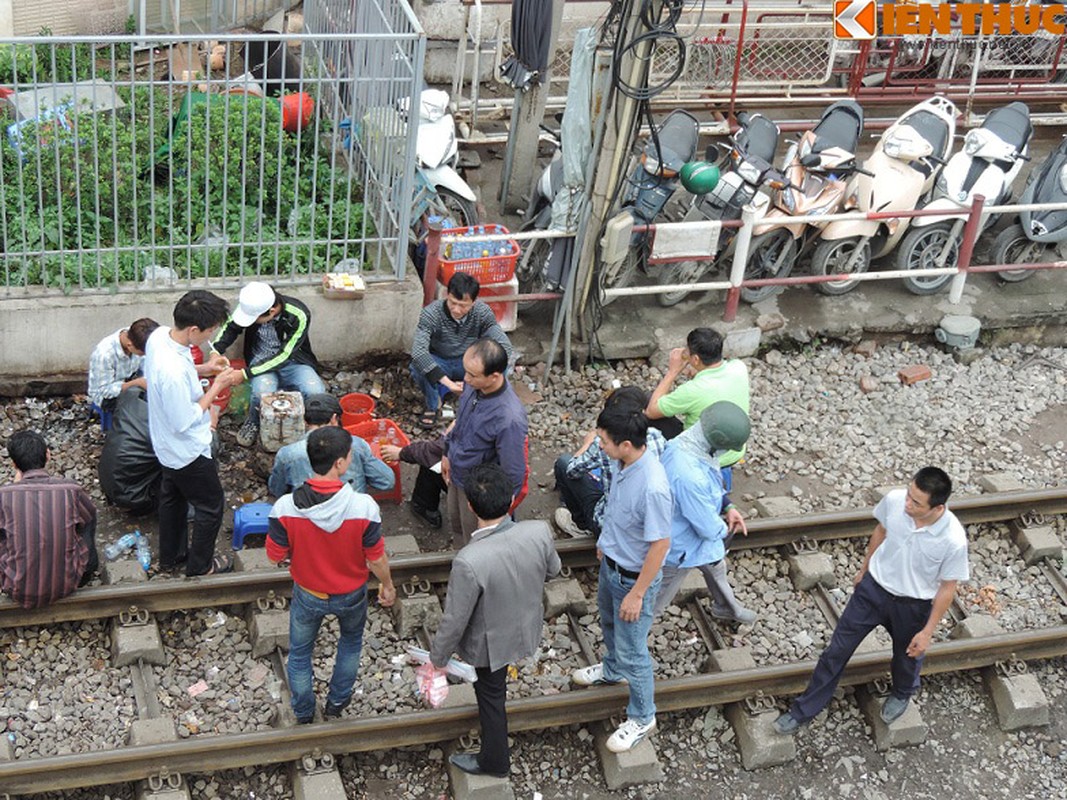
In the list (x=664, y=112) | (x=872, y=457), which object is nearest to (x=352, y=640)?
(x=872, y=457)

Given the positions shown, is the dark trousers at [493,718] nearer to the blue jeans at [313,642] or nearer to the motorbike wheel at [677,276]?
the blue jeans at [313,642]

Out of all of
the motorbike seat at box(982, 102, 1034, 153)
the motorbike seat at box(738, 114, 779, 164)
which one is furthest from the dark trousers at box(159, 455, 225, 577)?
the motorbike seat at box(982, 102, 1034, 153)

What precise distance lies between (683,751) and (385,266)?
4160 millimetres

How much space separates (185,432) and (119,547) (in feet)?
4.14

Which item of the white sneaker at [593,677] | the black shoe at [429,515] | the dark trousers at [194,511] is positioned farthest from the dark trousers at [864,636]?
the dark trousers at [194,511]

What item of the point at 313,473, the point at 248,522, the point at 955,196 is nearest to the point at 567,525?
the point at 313,473

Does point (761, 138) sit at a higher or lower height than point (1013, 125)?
lower

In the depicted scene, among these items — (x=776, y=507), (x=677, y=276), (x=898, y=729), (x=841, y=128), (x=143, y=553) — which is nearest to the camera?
(x=898, y=729)

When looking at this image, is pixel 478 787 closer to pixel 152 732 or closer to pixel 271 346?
pixel 152 732

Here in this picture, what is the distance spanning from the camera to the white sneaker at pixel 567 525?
8242 mm

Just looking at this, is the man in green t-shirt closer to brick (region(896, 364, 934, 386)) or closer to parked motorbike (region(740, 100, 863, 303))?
parked motorbike (region(740, 100, 863, 303))

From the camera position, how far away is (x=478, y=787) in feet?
21.8

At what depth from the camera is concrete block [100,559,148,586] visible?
24.1 feet

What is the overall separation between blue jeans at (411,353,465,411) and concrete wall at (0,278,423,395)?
55 cm
